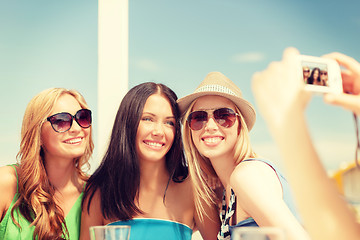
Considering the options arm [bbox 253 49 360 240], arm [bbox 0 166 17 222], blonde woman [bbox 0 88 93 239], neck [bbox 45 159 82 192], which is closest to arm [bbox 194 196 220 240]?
blonde woman [bbox 0 88 93 239]

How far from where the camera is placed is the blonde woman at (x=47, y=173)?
7.64 feet

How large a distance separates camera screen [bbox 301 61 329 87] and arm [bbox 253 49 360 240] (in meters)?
0.20

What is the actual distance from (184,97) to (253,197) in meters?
0.92

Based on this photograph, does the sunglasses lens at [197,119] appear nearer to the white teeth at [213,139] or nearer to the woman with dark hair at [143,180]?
the white teeth at [213,139]

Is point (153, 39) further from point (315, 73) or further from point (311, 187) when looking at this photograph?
point (311, 187)

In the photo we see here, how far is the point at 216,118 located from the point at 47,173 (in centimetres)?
123

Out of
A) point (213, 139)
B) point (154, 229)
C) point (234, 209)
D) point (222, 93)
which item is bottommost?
point (154, 229)

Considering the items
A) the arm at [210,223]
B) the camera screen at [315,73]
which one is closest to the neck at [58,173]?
the arm at [210,223]

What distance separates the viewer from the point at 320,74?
1.04 m

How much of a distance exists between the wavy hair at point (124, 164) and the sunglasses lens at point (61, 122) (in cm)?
32

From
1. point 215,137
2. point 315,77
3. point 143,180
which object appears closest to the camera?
point 315,77

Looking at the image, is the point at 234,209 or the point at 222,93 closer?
the point at 234,209

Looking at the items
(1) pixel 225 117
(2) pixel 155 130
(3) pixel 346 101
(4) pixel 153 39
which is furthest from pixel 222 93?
(4) pixel 153 39

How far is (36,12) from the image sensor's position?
688 cm
